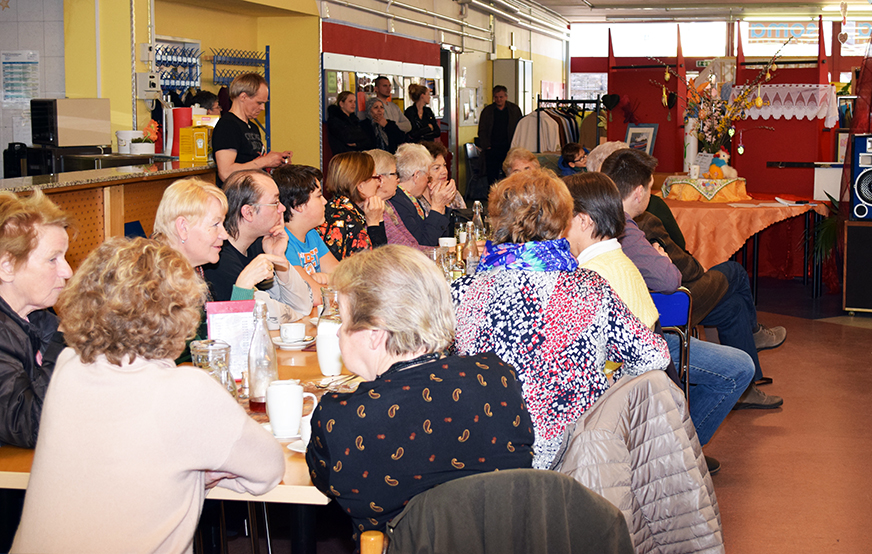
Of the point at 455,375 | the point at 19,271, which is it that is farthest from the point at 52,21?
the point at 455,375

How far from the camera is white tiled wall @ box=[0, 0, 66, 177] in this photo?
6375 mm

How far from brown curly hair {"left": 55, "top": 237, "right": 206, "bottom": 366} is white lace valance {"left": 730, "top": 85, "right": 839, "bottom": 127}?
Answer: 7563 millimetres

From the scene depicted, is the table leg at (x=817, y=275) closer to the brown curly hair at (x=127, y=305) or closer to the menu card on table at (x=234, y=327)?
the menu card on table at (x=234, y=327)

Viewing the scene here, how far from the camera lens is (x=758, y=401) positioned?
4.49m

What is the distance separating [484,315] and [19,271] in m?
1.15

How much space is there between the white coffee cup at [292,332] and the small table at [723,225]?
4747 millimetres

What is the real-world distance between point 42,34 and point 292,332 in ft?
16.4

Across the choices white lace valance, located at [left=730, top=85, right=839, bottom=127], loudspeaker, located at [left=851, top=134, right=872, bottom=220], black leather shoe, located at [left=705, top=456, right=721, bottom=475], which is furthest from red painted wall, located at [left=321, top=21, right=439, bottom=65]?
black leather shoe, located at [left=705, top=456, right=721, bottom=475]

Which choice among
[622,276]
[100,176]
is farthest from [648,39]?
[622,276]

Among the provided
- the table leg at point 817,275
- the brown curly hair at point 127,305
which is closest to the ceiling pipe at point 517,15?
the table leg at point 817,275

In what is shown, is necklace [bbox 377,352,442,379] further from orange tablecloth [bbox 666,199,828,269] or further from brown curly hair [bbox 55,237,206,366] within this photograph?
orange tablecloth [bbox 666,199,828,269]

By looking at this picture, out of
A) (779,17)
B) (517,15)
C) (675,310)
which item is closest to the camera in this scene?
(675,310)

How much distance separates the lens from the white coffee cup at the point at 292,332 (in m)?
2.64

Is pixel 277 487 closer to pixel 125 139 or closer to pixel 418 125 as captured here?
pixel 125 139
